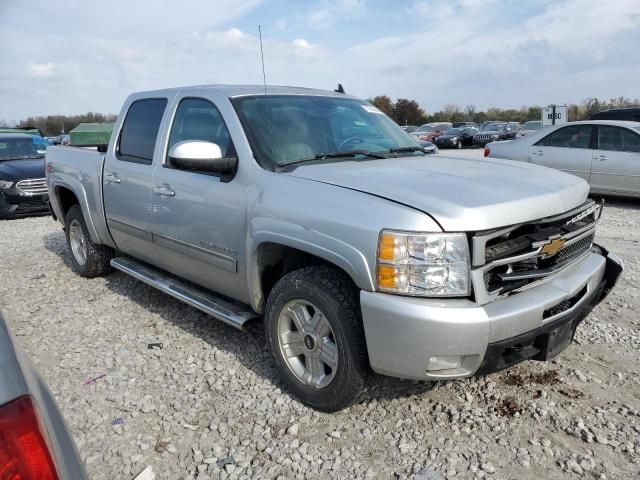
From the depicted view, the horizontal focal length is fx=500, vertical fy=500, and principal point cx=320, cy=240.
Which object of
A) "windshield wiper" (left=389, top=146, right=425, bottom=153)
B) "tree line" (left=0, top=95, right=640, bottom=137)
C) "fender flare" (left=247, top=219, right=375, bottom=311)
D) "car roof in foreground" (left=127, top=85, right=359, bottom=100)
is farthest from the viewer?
"tree line" (left=0, top=95, right=640, bottom=137)

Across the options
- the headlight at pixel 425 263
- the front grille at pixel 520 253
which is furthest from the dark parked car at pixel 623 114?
the headlight at pixel 425 263

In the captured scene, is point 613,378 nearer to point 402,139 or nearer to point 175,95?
point 402,139

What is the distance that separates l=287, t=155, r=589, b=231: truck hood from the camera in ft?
7.64

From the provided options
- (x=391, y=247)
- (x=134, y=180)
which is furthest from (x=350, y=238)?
(x=134, y=180)

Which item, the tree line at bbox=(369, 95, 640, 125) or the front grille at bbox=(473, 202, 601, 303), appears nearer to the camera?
the front grille at bbox=(473, 202, 601, 303)

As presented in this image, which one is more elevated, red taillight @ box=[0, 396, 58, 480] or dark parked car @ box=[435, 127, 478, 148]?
red taillight @ box=[0, 396, 58, 480]

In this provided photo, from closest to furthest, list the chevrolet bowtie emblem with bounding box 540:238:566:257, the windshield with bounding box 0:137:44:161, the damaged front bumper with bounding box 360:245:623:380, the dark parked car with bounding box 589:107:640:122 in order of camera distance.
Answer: the damaged front bumper with bounding box 360:245:623:380 < the chevrolet bowtie emblem with bounding box 540:238:566:257 < the windshield with bounding box 0:137:44:161 < the dark parked car with bounding box 589:107:640:122

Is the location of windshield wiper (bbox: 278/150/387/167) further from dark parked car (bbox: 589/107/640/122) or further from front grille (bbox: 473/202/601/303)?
dark parked car (bbox: 589/107/640/122)

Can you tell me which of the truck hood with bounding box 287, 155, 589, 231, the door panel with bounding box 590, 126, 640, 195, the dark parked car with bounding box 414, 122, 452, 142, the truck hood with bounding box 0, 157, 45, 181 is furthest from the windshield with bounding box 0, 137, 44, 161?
the dark parked car with bounding box 414, 122, 452, 142

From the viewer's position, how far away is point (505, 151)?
998cm

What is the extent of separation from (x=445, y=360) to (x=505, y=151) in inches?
337

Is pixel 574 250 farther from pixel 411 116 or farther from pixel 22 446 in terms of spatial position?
pixel 411 116

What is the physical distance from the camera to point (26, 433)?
114cm

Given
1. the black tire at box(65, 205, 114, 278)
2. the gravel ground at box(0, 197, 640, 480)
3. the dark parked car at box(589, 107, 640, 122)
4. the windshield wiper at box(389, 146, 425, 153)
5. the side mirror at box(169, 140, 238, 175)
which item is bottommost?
the gravel ground at box(0, 197, 640, 480)
